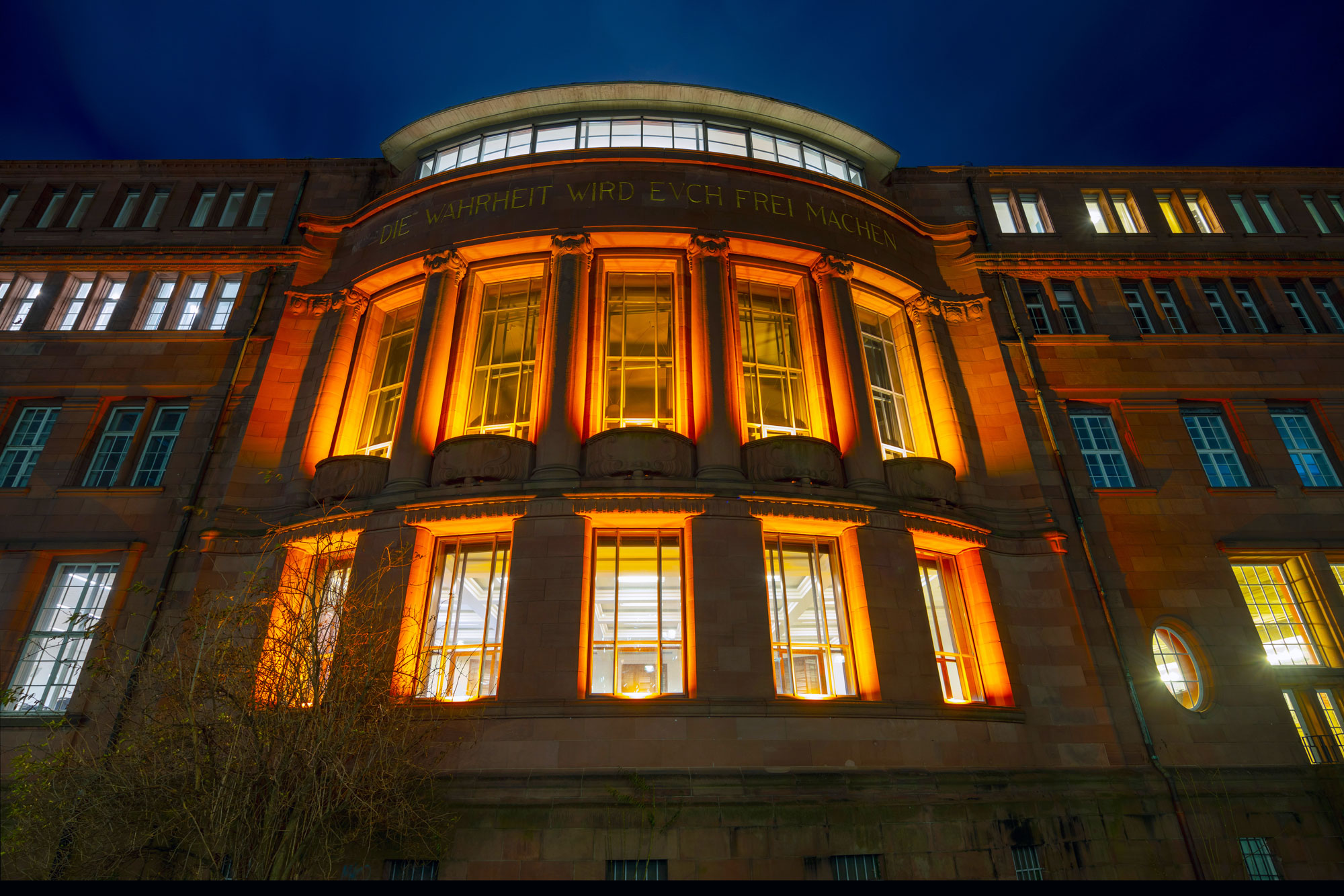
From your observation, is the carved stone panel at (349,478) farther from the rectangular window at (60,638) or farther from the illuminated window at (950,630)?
the illuminated window at (950,630)

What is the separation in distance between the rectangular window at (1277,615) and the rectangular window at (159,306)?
3295 centimetres

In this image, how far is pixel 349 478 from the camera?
1970 centimetres

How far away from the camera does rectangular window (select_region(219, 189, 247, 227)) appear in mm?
26891

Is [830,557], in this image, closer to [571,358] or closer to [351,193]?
[571,358]

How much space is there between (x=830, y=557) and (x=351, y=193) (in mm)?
20937

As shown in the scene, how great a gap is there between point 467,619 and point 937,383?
15.0m

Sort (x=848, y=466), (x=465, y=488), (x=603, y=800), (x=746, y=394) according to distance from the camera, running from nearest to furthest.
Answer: (x=603, y=800) → (x=465, y=488) → (x=848, y=466) → (x=746, y=394)

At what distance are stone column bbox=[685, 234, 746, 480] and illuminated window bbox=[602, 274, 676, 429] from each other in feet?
3.12

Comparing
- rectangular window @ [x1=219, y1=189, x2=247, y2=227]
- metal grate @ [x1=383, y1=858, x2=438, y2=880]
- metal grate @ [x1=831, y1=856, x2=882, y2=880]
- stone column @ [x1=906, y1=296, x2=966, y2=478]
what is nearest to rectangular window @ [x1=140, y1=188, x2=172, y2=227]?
rectangular window @ [x1=219, y1=189, x2=247, y2=227]

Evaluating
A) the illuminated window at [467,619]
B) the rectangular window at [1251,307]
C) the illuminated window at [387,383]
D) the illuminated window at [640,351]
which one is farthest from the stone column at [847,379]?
the rectangular window at [1251,307]

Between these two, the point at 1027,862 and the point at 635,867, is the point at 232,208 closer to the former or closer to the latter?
the point at 635,867

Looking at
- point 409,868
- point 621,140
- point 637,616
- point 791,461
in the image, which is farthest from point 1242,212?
point 409,868

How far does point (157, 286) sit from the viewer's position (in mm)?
25562

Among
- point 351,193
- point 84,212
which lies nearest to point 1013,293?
point 351,193
